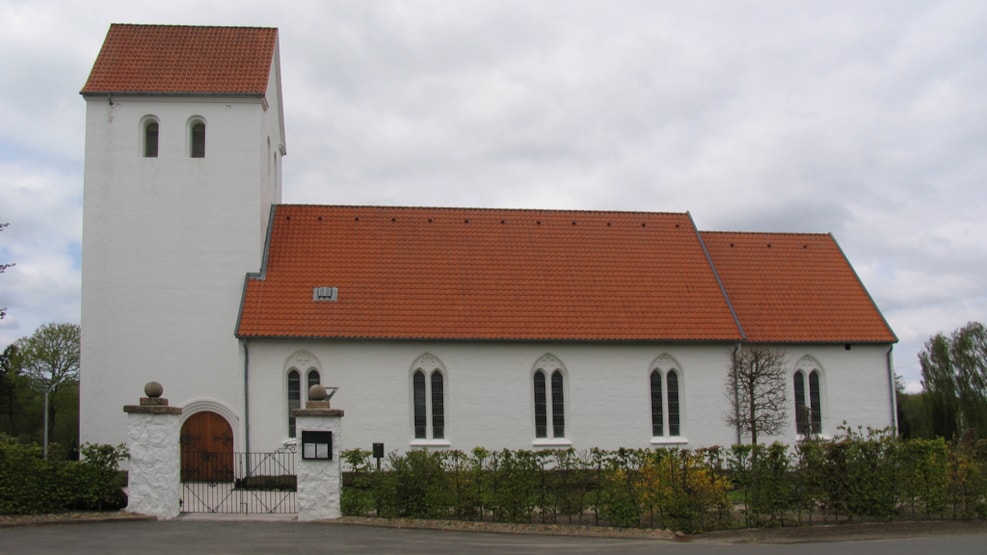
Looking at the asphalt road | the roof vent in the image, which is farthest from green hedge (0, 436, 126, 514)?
the roof vent

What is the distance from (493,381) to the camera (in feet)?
79.3

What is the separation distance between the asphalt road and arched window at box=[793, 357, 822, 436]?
→ 10738 mm

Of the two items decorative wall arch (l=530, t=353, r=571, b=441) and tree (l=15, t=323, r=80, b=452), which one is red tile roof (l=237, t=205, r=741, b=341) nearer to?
decorative wall arch (l=530, t=353, r=571, b=441)

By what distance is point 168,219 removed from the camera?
80.8ft

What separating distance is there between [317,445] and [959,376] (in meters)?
46.5

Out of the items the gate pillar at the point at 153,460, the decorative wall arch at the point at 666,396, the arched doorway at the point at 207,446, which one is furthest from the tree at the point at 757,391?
the gate pillar at the point at 153,460

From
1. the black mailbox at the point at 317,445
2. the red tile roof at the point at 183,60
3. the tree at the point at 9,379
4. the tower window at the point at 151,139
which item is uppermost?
the red tile roof at the point at 183,60

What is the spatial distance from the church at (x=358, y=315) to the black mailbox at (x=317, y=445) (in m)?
7.64

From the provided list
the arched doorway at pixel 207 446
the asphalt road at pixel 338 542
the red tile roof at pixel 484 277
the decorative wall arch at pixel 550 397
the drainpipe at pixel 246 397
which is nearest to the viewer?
the asphalt road at pixel 338 542

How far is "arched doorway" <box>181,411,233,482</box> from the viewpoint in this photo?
909 inches

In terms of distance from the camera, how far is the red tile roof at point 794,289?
26188 mm

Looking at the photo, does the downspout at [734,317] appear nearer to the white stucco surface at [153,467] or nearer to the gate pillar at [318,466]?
the gate pillar at [318,466]

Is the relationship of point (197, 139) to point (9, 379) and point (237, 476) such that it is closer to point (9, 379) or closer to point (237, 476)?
point (237, 476)

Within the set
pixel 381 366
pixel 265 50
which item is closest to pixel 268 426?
pixel 381 366
